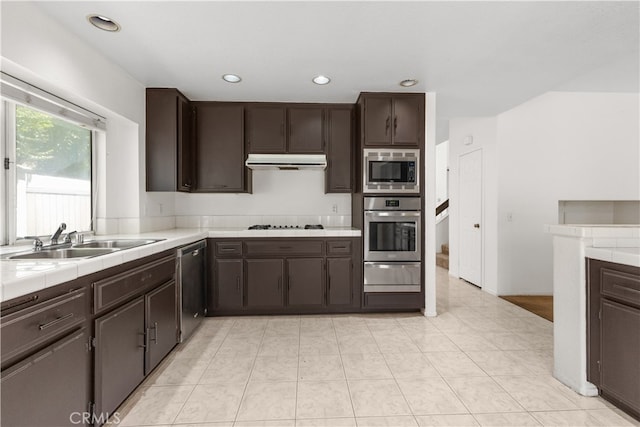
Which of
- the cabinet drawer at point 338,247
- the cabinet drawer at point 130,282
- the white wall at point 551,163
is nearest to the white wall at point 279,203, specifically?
the cabinet drawer at point 338,247

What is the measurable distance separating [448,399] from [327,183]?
2391 millimetres

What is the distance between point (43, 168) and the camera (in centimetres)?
229

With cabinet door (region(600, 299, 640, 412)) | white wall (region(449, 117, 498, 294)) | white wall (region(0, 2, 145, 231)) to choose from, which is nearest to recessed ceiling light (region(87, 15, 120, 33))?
white wall (region(0, 2, 145, 231))

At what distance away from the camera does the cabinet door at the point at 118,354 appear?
1546 millimetres

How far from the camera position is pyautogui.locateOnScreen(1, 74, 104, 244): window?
2022mm

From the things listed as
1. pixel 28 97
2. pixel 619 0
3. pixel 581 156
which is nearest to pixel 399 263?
pixel 619 0

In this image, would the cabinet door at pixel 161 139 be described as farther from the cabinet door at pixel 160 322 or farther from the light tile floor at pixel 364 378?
the light tile floor at pixel 364 378

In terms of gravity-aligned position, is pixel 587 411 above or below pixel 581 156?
below

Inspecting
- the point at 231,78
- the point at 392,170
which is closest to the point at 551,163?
the point at 392,170

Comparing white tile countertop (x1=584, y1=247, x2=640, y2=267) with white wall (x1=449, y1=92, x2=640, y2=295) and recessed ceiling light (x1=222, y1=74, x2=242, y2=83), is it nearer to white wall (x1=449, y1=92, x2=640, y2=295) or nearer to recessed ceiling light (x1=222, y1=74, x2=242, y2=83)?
white wall (x1=449, y1=92, x2=640, y2=295)

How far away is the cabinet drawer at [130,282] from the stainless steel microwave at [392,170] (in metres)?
2.07

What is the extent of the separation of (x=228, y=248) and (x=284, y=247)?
0.60 meters

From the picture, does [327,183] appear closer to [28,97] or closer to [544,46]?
[544,46]

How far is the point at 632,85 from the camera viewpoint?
3.22 m
